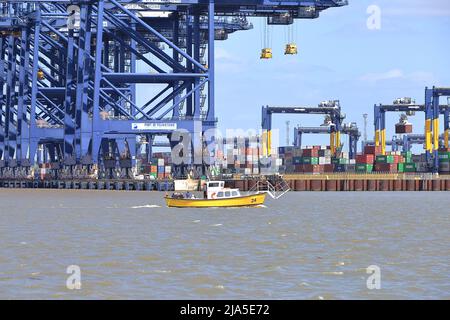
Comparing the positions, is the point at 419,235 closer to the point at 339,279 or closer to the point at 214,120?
the point at 339,279

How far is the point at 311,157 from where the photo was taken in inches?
6624

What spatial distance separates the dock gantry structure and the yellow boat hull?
31.7m

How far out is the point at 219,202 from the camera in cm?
7419

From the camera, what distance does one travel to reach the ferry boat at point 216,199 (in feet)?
244

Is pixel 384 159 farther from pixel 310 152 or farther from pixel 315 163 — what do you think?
pixel 310 152

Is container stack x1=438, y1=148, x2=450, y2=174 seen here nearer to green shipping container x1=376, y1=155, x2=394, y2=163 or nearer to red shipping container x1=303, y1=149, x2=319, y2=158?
green shipping container x1=376, y1=155, x2=394, y2=163

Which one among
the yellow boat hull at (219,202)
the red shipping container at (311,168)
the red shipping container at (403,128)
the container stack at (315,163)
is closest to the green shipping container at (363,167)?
the container stack at (315,163)

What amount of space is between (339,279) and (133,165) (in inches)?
3577

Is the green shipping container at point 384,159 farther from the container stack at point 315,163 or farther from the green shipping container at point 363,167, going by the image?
the container stack at point 315,163

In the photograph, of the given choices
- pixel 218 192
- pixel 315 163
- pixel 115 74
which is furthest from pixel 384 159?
pixel 218 192

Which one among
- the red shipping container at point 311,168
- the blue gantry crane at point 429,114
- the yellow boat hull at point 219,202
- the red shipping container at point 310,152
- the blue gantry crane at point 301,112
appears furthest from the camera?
the blue gantry crane at point 301,112

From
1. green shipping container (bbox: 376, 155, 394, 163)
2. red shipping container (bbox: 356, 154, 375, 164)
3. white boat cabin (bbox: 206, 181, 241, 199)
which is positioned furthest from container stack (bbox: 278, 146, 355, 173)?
white boat cabin (bbox: 206, 181, 241, 199)

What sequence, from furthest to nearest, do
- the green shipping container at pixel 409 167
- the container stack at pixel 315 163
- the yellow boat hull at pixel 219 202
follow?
the container stack at pixel 315 163
the green shipping container at pixel 409 167
the yellow boat hull at pixel 219 202

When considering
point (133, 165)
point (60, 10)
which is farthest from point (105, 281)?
point (60, 10)
